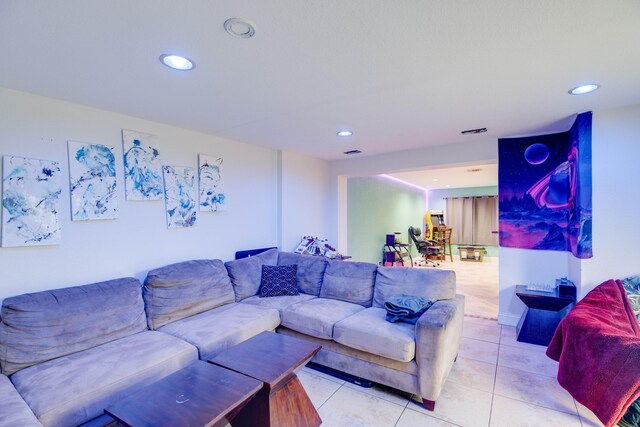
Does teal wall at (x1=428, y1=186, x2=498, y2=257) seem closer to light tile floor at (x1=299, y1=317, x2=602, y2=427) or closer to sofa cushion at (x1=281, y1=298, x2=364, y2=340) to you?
light tile floor at (x1=299, y1=317, x2=602, y2=427)

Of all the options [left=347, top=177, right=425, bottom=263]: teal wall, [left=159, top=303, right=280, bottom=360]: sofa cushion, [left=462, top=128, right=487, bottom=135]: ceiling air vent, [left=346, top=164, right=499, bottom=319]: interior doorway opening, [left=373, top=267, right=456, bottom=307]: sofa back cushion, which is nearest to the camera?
[left=159, top=303, right=280, bottom=360]: sofa cushion

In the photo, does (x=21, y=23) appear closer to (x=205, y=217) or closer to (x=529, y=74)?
(x=205, y=217)

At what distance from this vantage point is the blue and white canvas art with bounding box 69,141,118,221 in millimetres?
2398

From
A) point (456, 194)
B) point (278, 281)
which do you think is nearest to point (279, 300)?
point (278, 281)

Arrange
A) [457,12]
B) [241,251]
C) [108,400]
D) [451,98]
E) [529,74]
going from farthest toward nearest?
1. [241,251]
2. [451,98]
3. [529,74]
4. [108,400]
5. [457,12]

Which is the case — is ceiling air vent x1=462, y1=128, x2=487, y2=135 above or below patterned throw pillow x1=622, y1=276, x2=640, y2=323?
above

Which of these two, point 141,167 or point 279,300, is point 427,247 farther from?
point 141,167

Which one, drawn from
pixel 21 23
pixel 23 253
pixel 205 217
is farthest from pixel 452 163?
pixel 23 253

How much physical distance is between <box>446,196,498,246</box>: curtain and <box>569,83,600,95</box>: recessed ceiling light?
7.64m

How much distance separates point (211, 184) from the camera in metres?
3.43

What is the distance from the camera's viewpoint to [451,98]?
91.8 inches

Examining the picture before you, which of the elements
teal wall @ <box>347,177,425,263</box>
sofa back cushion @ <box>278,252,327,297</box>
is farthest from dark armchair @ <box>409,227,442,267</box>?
sofa back cushion @ <box>278,252,327,297</box>

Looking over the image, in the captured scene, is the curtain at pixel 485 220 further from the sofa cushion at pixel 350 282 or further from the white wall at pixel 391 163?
the sofa cushion at pixel 350 282

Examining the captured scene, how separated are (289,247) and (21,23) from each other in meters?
A: 3.38
